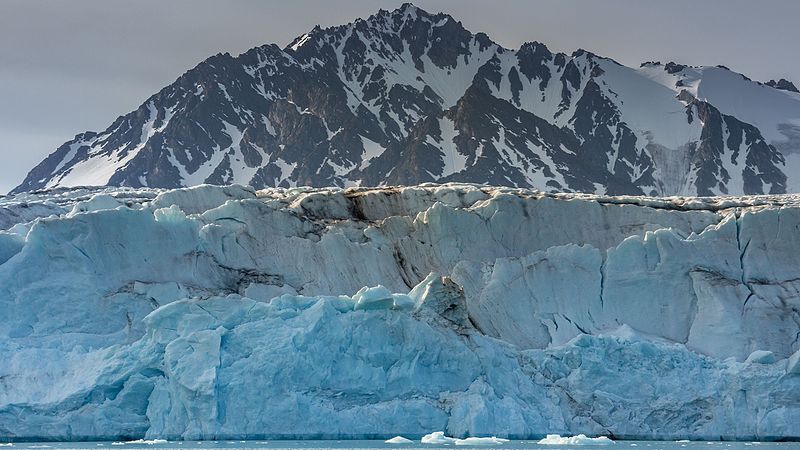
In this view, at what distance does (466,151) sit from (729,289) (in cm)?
11267

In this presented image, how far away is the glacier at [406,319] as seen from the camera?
3391 centimetres

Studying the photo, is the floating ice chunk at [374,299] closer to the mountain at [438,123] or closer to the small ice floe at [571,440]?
the small ice floe at [571,440]

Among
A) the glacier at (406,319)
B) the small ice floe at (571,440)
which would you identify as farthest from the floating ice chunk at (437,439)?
the small ice floe at (571,440)

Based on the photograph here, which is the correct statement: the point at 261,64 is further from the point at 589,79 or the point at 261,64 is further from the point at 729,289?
the point at 729,289

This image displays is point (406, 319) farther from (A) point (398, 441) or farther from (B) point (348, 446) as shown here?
(B) point (348, 446)

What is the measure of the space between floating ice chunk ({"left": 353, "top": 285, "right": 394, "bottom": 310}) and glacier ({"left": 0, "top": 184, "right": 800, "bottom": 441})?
0.05 metres

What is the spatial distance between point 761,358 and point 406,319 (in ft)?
32.4

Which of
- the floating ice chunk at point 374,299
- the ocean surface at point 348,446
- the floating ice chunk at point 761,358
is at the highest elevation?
the floating ice chunk at point 374,299

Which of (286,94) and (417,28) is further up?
(417,28)

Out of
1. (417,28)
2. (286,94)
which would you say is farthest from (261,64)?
(417,28)

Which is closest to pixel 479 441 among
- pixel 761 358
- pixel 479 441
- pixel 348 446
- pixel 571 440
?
pixel 479 441

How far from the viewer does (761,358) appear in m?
35.7

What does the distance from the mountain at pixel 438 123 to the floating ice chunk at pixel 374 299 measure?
10756cm

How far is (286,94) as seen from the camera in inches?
6732
